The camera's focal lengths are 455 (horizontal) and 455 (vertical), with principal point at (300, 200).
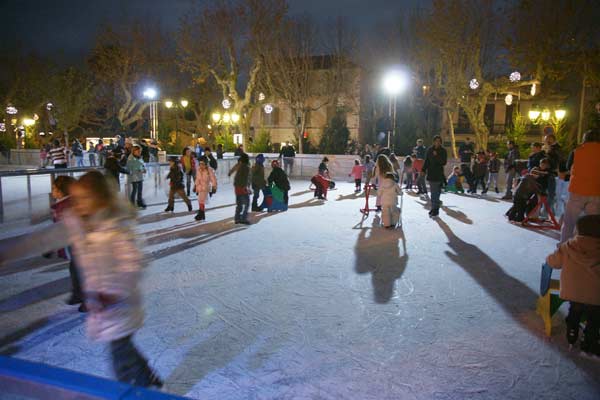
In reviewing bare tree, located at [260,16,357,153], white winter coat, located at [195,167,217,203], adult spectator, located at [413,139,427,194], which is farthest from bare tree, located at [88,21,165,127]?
white winter coat, located at [195,167,217,203]

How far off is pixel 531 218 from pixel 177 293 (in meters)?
7.60

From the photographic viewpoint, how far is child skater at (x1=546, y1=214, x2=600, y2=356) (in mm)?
3383

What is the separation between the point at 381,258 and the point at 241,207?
11.9 ft

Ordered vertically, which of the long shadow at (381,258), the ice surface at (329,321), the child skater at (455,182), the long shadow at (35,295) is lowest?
the long shadow at (35,295)

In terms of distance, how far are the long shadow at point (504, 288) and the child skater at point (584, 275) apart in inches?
8.6

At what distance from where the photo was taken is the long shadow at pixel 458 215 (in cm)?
977

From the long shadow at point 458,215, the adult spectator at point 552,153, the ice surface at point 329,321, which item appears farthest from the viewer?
the long shadow at point 458,215

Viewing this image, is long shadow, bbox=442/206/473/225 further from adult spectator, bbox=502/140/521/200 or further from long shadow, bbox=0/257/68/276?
long shadow, bbox=0/257/68/276

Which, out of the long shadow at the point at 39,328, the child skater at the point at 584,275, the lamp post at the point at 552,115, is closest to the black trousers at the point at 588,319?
the child skater at the point at 584,275

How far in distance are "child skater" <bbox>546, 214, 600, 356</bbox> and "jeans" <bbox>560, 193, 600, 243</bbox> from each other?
Answer: 2273 mm

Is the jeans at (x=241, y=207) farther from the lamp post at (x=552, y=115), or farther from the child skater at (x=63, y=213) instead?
the lamp post at (x=552, y=115)

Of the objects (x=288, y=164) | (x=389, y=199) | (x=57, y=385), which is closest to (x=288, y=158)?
(x=288, y=164)

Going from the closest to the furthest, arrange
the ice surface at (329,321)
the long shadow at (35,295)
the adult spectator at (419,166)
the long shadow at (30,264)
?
the ice surface at (329,321), the long shadow at (35,295), the long shadow at (30,264), the adult spectator at (419,166)

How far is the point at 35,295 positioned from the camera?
492cm
